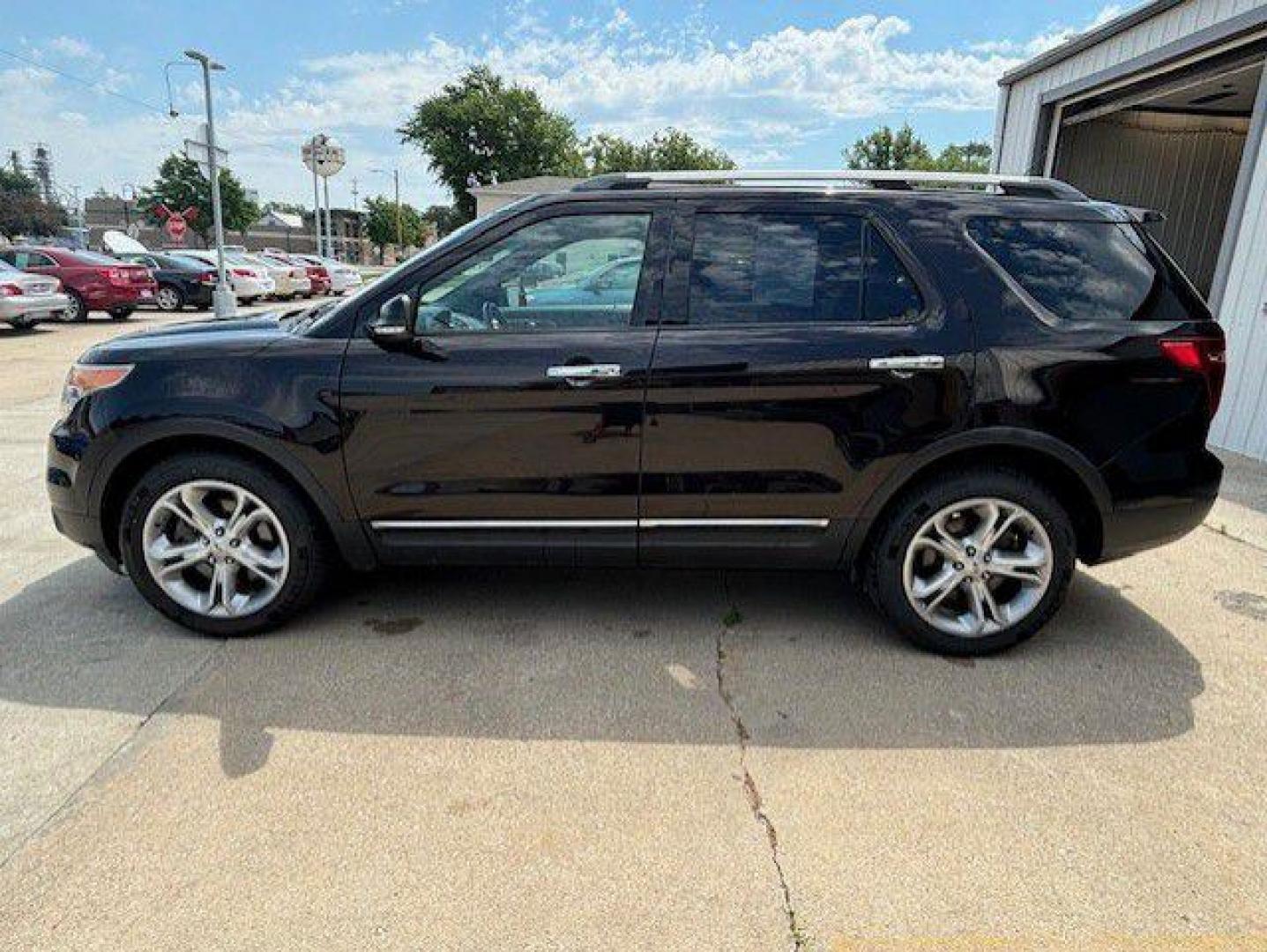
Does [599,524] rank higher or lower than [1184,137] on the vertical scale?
lower

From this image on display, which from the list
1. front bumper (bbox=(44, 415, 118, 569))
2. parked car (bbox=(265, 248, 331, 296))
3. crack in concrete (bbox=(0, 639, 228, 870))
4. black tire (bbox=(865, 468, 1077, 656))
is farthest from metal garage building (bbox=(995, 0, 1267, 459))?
parked car (bbox=(265, 248, 331, 296))

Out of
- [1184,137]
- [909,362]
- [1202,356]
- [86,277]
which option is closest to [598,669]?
[909,362]

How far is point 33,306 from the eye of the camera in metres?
13.8

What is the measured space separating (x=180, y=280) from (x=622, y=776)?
21.3m

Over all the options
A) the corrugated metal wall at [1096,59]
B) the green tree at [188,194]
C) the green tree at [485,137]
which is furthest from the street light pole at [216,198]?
the green tree at [188,194]

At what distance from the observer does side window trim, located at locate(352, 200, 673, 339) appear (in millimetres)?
3127

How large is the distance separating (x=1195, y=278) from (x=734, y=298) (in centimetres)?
1560

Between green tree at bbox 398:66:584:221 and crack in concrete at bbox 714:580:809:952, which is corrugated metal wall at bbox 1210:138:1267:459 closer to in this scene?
crack in concrete at bbox 714:580:809:952

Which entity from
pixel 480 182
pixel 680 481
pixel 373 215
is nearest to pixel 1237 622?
pixel 680 481

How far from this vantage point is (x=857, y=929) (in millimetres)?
1967

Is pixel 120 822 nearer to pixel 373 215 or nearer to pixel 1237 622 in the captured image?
pixel 1237 622

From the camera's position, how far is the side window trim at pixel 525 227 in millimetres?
3127

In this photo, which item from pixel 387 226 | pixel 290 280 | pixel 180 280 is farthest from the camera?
pixel 387 226

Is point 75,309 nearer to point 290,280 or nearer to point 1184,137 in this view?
point 290,280
